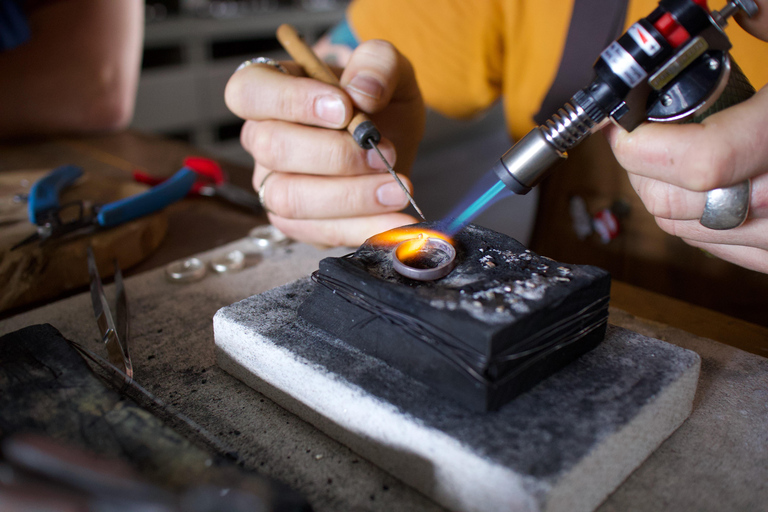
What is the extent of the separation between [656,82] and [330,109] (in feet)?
2.00

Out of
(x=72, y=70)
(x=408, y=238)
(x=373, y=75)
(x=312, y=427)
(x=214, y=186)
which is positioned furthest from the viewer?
(x=72, y=70)

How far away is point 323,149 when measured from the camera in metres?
1.12

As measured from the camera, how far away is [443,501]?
0.59m

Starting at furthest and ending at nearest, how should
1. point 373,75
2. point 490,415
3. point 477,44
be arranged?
point 477,44 < point 373,75 < point 490,415

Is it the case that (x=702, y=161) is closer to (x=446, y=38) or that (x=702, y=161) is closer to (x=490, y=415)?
(x=490, y=415)

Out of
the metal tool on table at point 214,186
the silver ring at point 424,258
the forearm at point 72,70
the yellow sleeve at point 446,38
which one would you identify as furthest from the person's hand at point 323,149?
the forearm at point 72,70

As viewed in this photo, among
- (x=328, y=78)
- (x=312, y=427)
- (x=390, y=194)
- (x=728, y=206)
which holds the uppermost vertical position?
(x=328, y=78)

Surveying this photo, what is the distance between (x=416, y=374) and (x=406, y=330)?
0.06 m

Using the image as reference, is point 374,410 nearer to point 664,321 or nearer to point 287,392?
point 287,392

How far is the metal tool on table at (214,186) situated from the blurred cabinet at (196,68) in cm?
203

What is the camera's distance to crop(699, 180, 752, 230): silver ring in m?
0.75

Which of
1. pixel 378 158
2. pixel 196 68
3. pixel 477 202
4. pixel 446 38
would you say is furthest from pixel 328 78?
pixel 196 68

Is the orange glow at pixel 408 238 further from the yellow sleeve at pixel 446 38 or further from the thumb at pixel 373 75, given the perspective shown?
the yellow sleeve at pixel 446 38

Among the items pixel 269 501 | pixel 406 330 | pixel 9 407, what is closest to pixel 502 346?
pixel 406 330
